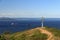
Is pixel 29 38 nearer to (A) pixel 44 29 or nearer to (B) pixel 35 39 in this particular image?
(B) pixel 35 39

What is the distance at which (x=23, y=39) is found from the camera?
30.9 meters

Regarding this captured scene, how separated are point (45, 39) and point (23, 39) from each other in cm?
295

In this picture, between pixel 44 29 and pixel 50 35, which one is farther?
pixel 44 29

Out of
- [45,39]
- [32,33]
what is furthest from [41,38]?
[32,33]

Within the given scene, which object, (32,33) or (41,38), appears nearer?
(41,38)

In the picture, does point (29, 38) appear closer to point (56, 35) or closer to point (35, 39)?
point (35, 39)

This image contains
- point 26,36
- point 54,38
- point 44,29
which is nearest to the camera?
point 54,38

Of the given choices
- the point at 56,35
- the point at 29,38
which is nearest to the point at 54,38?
the point at 56,35

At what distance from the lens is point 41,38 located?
102ft

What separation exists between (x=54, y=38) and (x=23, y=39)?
13.4ft

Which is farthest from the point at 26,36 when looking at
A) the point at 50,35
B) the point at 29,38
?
the point at 50,35

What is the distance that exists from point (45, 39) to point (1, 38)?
5.83 metres

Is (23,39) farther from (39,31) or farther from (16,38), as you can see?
(39,31)

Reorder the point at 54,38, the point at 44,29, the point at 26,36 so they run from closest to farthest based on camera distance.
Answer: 1. the point at 54,38
2. the point at 26,36
3. the point at 44,29
